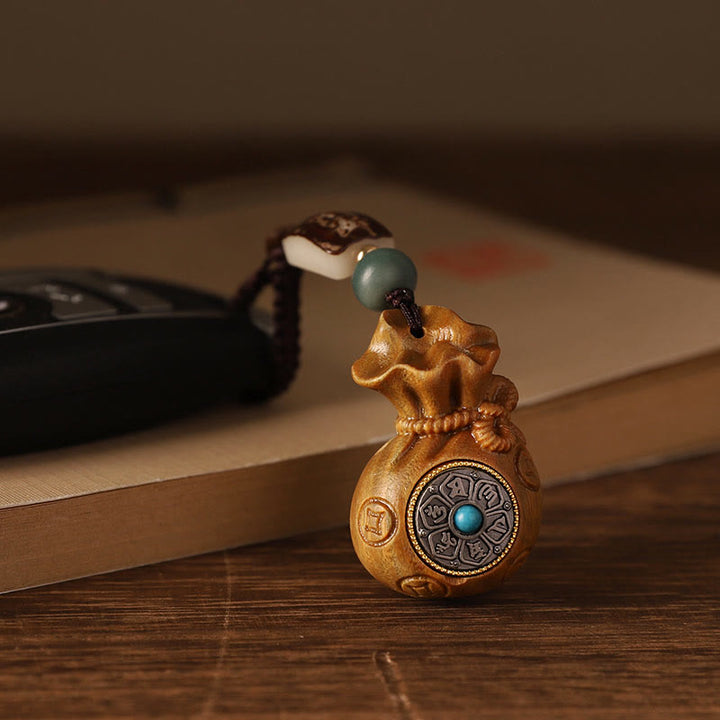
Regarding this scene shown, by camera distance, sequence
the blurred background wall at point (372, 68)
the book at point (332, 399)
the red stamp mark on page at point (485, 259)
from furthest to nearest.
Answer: the blurred background wall at point (372, 68), the red stamp mark on page at point (485, 259), the book at point (332, 399)

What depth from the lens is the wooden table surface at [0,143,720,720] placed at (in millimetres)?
445

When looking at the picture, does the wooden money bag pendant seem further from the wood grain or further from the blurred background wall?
the blurred background wall

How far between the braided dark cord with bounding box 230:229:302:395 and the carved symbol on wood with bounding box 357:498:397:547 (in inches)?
6.2

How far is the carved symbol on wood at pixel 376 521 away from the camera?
497mm

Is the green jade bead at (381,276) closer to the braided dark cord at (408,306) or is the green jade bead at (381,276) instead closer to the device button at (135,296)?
the braided dark cord at (408,306)

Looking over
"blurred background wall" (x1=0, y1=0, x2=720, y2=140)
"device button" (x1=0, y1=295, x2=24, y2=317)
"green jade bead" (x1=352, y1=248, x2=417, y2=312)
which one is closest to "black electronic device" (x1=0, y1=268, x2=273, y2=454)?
"device button" (x1=0, y1=295, x2=24, y2=317)

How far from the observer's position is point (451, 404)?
507 mm

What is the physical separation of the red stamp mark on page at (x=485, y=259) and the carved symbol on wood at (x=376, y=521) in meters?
0.43

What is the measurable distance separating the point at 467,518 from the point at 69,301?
247 millimetres

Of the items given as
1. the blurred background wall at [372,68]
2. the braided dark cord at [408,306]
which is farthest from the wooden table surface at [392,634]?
the blurred background wall at [372,68]

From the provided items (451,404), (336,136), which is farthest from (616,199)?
(451,404)

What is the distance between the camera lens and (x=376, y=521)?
0.50m

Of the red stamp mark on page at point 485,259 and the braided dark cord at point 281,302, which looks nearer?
the braided dark cord at point 281,302

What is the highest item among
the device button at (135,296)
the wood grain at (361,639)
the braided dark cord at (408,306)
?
the device button at (135,296)
